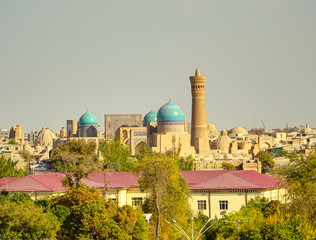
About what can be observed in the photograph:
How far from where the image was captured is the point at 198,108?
290 ft

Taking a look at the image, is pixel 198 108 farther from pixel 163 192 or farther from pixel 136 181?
pixel 163 192

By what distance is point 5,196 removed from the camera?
3238 centimetres

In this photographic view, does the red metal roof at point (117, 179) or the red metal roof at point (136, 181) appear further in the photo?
the red metal roof at point (117, 179)

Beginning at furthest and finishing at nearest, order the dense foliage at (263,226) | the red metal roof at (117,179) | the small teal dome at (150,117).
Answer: the small teal dome at (150,117)
the red metal roof at (117,179)
the dense foliage at (263,226)

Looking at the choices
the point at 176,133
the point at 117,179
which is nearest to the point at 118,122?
the point at 176,133

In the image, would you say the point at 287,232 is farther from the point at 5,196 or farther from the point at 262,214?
the point at 5,196

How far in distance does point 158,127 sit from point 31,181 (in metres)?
46.8

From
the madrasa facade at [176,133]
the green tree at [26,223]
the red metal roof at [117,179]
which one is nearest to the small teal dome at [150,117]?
the madrasa facade at [176,133]

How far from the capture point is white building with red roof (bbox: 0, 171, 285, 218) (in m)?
38.2

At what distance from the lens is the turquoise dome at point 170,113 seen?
85.1 metres

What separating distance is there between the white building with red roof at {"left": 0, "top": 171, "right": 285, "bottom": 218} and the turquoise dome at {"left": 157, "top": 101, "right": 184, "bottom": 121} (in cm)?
4445

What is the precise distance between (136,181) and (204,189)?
3287 mm

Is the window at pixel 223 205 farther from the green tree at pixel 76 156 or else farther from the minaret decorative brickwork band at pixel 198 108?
the minaret decorative brickwork band at pixel 198 108

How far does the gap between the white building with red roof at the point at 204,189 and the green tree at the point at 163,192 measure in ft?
12.2
